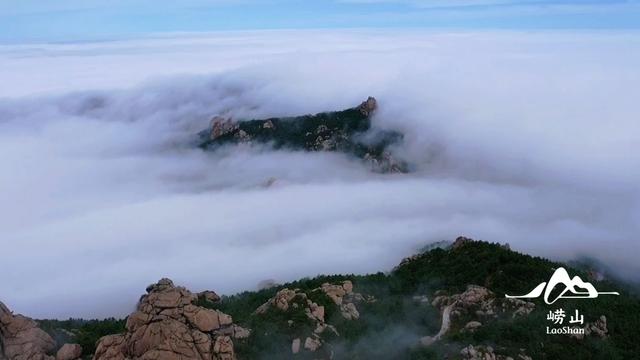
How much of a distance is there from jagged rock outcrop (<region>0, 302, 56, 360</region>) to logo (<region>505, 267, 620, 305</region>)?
50.4 metres

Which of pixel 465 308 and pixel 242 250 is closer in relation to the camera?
pixel 465 308

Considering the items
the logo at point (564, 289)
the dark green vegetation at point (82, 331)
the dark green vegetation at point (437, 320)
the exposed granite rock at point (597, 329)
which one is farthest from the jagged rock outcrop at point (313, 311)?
the exposed granite rock at point (597, 329)

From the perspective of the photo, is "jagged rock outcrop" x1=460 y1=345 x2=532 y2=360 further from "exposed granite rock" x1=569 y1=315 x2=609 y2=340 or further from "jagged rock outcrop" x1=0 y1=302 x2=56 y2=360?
"jagged rock outcrop" x1=0 y1=302 x2=56 y2=360

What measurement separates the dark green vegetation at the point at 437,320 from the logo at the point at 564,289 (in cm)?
125

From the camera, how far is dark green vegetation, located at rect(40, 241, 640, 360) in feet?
188

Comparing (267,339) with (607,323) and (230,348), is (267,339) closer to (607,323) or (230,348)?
(230,348)

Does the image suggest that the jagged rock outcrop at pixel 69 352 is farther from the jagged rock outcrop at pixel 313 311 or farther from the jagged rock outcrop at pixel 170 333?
the jagged rock outcrop at pixel 313 311

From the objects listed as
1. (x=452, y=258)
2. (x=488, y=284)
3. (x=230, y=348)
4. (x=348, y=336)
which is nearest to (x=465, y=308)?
(x=488, y=284)

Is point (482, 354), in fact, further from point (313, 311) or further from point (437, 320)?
point (313, 311)

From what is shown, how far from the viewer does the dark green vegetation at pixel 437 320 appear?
57188mm

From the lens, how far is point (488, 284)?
74000 millimetres

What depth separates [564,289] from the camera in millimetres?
70500

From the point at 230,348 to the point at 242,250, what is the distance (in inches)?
4831

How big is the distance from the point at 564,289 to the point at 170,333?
151 ft
